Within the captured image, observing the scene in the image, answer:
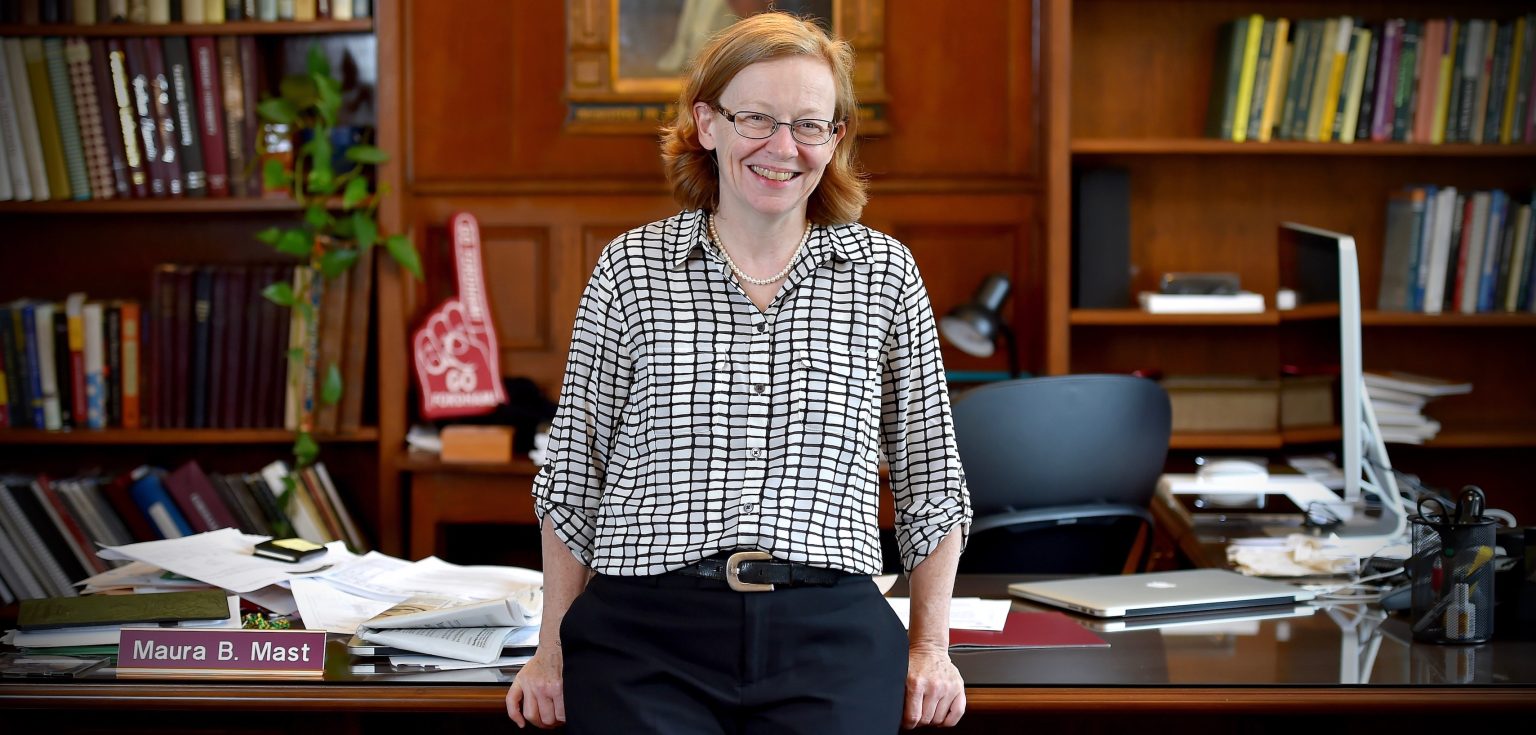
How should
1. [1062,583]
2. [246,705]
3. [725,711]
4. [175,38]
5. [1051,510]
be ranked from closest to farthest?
[725,711] → [246,705] → [1062,583] → [1051,510] → [175,38]

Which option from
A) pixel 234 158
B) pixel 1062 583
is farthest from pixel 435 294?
pixel 1062 583

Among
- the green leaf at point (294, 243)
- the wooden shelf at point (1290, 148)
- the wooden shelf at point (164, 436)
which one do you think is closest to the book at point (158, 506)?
the wooden shelf at point (164, 436)

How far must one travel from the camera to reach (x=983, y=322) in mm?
3311

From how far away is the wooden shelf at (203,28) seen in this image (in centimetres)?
348

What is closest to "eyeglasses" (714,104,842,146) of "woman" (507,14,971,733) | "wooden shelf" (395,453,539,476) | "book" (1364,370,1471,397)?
"woman" (507,14,971,733)

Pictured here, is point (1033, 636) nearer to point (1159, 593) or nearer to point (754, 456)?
point (1159, 593)

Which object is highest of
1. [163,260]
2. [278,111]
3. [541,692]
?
[278,111]

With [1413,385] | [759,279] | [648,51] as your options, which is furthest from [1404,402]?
[759,279]

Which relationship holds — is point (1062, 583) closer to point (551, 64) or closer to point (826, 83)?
point (826, 83)

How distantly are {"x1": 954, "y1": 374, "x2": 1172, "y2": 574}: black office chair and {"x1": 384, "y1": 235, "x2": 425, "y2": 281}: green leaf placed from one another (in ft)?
5.22

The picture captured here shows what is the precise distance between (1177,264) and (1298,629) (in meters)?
2.06

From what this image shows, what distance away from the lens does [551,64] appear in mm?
3713

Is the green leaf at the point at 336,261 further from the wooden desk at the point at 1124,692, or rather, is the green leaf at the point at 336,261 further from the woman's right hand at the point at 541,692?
the woman's right hand at the point at 541,692

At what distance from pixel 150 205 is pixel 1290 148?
275 centimetres
